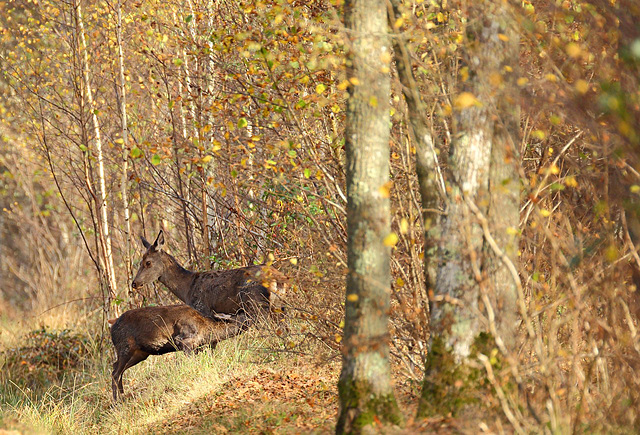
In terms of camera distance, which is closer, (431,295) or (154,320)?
(431,295)

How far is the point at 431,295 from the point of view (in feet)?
21.1

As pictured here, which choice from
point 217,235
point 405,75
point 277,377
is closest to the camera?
point 405,75

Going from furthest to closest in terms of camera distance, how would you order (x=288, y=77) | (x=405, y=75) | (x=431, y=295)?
1. (x=288, y=77)
2. (x=405, y=75)
3. (x=431, y=295)

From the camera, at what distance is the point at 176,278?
1439 cm

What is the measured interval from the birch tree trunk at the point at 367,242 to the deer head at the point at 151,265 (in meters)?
8.44

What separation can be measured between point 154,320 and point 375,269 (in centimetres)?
632

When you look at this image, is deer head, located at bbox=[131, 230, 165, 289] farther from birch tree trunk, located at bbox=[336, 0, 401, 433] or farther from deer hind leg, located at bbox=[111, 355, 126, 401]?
birch tree trunk, located at bbox=[336, 0, 401, 433]

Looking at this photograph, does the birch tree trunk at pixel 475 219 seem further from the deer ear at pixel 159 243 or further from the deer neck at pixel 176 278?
the deer ear at pixel 159 243

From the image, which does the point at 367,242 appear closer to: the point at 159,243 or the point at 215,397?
the point at 215,397

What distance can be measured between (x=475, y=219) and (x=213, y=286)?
300 inches

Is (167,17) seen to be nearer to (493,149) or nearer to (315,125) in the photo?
(315,125)

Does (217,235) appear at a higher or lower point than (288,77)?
lower

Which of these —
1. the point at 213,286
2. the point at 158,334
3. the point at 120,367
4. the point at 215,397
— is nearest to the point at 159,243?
the point at 213,286

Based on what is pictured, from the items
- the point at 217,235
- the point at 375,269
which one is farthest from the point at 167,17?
the point at 375,269
